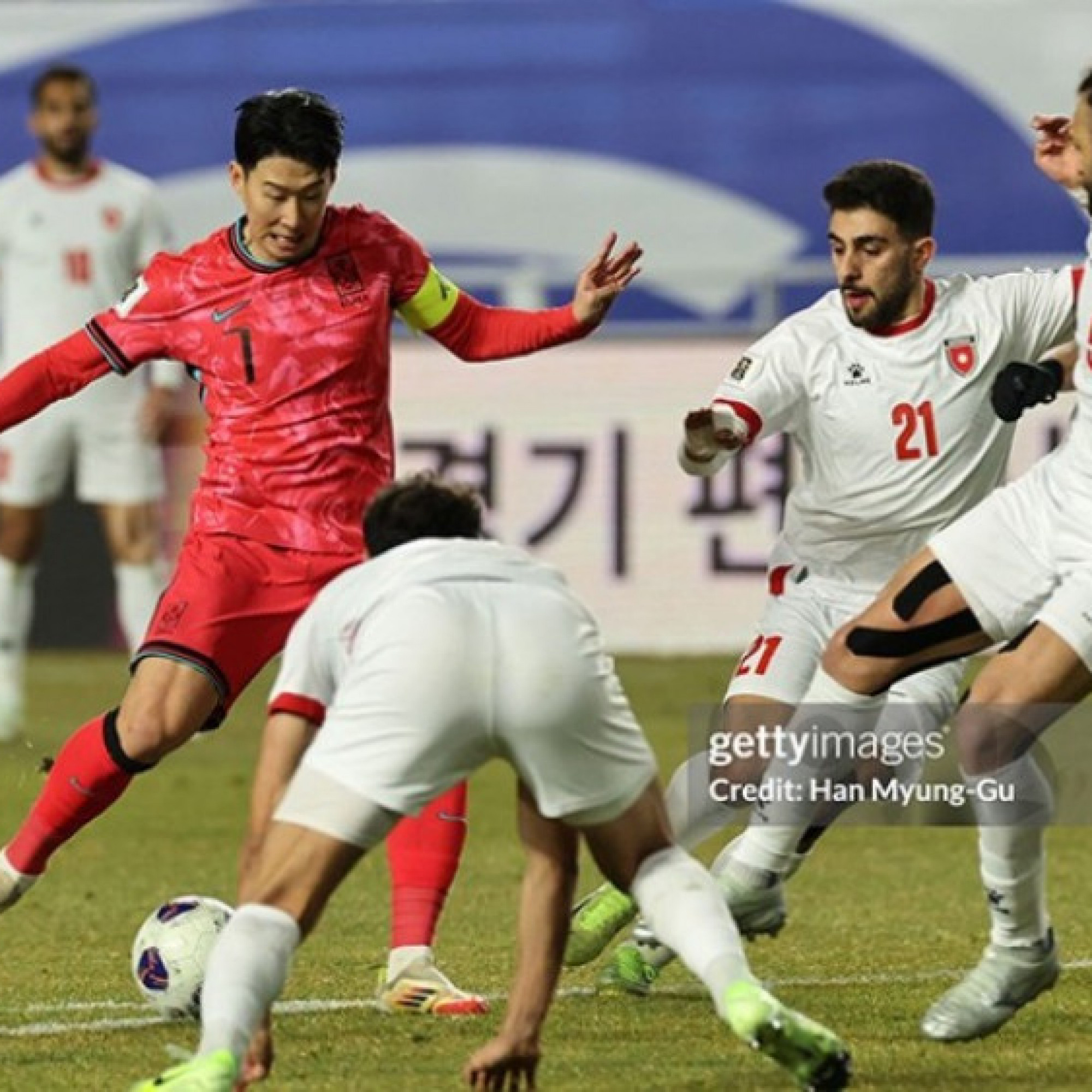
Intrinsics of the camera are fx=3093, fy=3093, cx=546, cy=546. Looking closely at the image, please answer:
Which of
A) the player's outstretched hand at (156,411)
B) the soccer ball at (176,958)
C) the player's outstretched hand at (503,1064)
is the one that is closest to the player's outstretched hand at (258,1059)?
the player's outstretched hand at (503,1064)

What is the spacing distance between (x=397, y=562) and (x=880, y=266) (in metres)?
2.44

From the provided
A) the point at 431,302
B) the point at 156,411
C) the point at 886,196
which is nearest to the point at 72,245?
the point at 156,411

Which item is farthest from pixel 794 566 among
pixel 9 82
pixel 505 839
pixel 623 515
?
pixel 9 82

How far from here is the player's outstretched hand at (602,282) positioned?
710 centimetres

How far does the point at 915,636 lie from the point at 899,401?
1199 mm

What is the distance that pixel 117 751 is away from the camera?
23.2ft

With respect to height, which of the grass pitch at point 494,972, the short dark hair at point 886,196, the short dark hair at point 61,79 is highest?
the short dark hair at point 61,79

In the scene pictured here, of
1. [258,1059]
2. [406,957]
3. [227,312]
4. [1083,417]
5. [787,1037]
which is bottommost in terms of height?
[406,957]

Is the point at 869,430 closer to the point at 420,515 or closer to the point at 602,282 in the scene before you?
the point at 602,282

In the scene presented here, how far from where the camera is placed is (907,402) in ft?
25.1

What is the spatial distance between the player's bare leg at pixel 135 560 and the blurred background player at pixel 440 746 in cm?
783

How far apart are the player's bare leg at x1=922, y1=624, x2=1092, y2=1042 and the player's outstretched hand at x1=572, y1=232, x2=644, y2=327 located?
1.27 m

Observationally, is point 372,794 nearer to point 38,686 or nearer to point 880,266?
point 880,266

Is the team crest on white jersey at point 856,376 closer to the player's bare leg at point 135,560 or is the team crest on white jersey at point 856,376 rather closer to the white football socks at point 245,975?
the white football socks at point 245,975
